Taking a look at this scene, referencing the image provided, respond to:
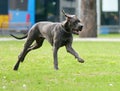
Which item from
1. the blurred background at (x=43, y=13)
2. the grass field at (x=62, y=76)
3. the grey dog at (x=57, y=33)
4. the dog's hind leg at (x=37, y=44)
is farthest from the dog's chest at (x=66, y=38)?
the blurred background at (x=43, y=13)

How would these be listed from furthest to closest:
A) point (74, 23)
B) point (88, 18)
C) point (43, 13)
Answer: point (43, 13) → point (88, 18) → point (74, 23)

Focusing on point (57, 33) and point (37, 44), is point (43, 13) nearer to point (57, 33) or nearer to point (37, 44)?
point (37, 44)

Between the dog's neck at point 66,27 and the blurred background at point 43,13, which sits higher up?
the dog's neck at point 66,27

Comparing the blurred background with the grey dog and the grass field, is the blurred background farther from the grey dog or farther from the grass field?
the grey dog

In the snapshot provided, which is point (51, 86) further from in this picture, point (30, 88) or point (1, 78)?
point (1, 78)

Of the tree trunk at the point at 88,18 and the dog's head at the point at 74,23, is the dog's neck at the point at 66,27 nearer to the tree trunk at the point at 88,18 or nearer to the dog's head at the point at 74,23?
the dog's head at the point at 74,23

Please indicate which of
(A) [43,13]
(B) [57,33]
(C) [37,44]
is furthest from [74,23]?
(A) [43,13]

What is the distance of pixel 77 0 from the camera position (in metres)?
41.4

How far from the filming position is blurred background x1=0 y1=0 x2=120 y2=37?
3700cm

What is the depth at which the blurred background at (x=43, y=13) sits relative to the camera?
37000mm

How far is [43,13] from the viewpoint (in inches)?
1543

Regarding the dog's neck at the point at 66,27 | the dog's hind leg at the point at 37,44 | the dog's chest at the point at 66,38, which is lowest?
the dog's hind leg at the point at 37,44

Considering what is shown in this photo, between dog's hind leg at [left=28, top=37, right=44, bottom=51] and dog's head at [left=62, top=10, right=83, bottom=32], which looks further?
dog's hind leg at [left=28, top=37, right=44, bottom=51]

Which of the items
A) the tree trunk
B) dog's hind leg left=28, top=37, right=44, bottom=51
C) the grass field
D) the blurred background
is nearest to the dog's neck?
the grass field
